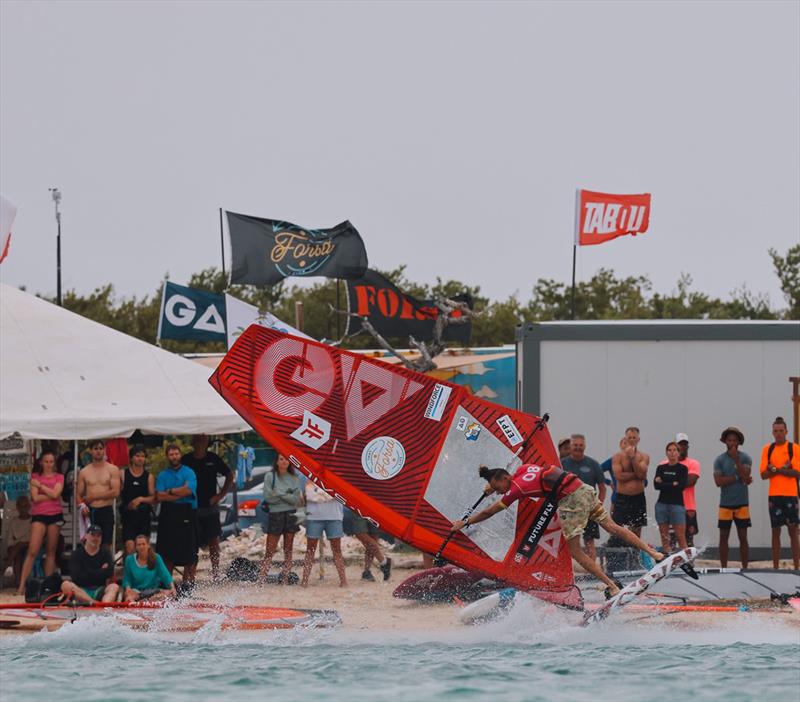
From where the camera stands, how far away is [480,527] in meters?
13.5

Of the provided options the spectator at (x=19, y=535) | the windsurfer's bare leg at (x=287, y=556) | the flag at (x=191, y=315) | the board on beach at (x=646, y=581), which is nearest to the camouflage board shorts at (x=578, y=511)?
the board on beach at (x=646, y=581)

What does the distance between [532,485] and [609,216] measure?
643 inches

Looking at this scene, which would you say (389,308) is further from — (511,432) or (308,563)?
(511,432)

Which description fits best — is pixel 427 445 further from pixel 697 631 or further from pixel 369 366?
pixel 697 631

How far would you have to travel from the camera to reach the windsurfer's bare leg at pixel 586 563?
509 inches

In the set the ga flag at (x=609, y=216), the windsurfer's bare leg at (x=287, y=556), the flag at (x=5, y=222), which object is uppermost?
the ga flag at (x=609, y=216)

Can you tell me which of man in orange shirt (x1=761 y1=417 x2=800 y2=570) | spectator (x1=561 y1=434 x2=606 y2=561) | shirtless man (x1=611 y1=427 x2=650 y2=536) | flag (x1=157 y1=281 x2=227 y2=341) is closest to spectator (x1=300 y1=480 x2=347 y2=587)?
spectator (x1=561 y1=434 x2=606 y2=561)

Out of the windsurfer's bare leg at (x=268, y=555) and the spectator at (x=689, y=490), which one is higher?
the spectator at (x=689, y=490)

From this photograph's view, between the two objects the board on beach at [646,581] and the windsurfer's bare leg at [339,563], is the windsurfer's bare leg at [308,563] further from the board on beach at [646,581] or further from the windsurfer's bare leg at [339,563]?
the board on beach at [646,581]

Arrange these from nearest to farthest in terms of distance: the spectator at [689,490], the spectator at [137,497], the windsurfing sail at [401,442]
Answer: the windsurfing sail at [401,442] < the spectator at [137,497] < the spectator at [689,490]

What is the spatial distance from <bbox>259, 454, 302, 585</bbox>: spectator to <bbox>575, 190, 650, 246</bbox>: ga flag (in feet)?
43.2

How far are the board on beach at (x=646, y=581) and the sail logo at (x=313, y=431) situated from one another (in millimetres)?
3020

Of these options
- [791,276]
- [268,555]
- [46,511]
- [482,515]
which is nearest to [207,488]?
[268,555]

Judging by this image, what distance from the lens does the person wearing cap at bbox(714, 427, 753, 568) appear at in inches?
635
